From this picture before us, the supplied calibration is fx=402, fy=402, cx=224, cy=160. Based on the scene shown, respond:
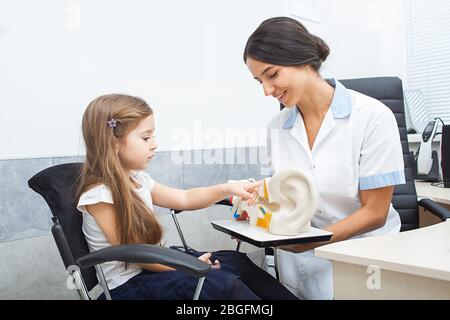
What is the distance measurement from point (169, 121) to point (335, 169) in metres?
0.80

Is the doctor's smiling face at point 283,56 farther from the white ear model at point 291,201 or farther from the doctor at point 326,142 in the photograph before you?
the white ear model at point 291,201

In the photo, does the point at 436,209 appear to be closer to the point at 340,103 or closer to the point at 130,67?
the point at 340,103

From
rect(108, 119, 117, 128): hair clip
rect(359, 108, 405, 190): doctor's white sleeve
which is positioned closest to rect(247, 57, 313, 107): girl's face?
rect(359, 108, 405, 190): doctor's white sleeve

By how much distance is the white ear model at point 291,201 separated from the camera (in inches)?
42.3

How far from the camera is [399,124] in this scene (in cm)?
179

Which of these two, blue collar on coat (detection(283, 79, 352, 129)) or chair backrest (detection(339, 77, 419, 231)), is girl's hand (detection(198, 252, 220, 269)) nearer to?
blue collar on coat (detection(283, 79, 352, 129))

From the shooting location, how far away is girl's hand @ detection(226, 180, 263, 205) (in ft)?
4.09

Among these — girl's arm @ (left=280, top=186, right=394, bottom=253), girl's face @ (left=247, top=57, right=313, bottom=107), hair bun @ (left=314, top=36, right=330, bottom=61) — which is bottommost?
girl's arm @ (left=280, top=186, right=394, bottom=253)

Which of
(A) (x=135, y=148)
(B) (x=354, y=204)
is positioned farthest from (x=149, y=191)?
(B) (x=354, y=204)

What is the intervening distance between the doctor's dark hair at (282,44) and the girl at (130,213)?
1.34 ft

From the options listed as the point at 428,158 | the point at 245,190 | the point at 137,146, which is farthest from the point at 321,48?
the point at 428,158

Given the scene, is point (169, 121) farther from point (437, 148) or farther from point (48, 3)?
point (437, 148)

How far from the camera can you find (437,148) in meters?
2.22

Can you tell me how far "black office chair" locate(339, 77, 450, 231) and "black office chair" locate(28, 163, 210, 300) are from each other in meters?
1.16
